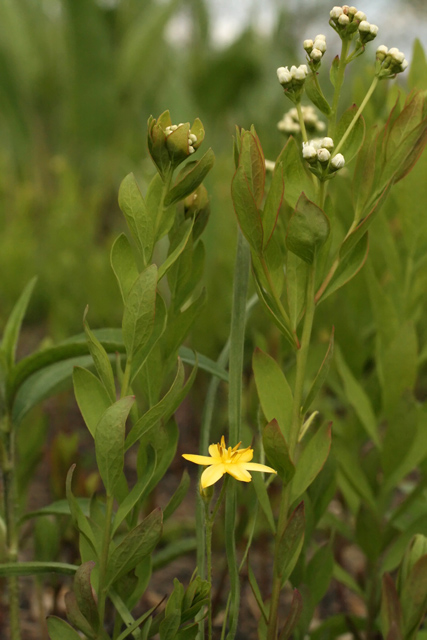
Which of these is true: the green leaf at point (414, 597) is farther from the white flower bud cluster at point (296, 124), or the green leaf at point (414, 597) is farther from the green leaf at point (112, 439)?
the white flower bud cluster at point (296, 124)

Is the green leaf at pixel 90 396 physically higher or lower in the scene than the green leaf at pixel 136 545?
higher

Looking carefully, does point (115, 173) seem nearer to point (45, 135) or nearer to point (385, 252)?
point (45, 135)

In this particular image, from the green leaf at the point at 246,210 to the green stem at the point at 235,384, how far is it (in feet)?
0.16

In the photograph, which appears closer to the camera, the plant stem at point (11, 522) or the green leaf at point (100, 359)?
the green leaf at point (100, 359)

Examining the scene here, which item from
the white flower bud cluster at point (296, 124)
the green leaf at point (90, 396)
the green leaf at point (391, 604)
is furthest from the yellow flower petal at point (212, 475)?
the white flower bud cluster at point (296, 124)

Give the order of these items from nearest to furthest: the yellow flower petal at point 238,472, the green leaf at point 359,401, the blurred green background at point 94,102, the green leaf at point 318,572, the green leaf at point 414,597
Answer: the yellow flower petal at point 238,472, the green leaf at point 414,597, the green leaf at point 318,572, the green leaf at point 359,401, the blurred green background at point 94,102

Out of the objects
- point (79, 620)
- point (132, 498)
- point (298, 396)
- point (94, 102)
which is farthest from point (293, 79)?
point (94, 102)

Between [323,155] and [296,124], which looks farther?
[296,124]

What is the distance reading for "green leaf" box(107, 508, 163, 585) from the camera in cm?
48

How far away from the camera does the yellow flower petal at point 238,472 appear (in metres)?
0.43

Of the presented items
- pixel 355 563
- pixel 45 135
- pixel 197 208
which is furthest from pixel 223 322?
pixel 45 135

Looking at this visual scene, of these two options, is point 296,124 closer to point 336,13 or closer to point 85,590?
point 336,13

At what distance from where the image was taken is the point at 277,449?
48 centimetres

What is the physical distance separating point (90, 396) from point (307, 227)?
212 mm
